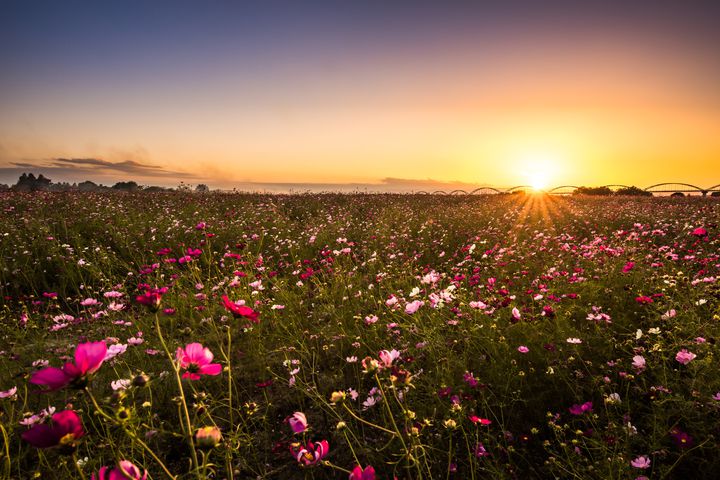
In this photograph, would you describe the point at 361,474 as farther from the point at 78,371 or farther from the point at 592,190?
the point at 592,190

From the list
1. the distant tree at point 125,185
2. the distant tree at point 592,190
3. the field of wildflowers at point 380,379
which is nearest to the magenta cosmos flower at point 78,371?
the field of wildflowers at point 380,379

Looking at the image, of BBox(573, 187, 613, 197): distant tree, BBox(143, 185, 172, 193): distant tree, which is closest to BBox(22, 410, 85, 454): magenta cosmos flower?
BBox(143, 185, 172, 193): distant tree

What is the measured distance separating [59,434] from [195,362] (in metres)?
0.37

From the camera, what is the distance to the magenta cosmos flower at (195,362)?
1126 millimetres

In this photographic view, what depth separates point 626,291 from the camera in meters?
3.44

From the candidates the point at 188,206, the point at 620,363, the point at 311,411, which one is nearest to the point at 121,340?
the point at 311,411

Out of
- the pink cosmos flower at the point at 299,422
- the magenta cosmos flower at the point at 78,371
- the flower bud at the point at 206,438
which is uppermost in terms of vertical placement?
the magenta cosmos flower at the point at 78,371

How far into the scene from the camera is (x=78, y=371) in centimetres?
93

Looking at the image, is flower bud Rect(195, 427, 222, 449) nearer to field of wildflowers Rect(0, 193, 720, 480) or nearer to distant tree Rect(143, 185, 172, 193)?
field of wildflowers Rect(0, 193, 720, 480)

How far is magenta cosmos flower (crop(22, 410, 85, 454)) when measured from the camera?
82 centimetres

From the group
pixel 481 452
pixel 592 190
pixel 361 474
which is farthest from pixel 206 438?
pixel 592 190

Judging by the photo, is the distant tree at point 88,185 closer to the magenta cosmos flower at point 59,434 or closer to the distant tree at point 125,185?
the distant tree at point 125,185

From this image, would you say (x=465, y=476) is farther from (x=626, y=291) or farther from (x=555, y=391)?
(x=626, y=291)

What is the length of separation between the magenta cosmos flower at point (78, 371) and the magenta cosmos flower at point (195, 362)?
0.21 meters
